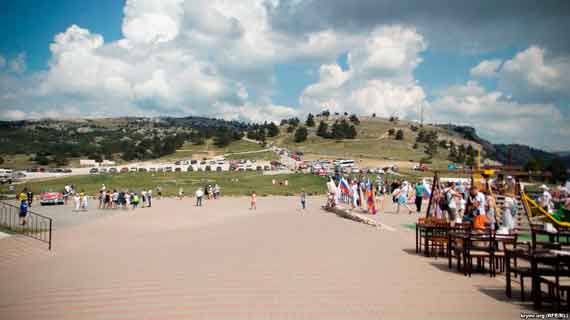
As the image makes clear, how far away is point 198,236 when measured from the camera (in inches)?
689

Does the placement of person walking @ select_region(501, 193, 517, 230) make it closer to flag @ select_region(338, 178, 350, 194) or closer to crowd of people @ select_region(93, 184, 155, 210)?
flag @ select_region(338, 178, 350, 194)

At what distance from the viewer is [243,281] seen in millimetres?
9031

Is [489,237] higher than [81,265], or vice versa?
[489,237]

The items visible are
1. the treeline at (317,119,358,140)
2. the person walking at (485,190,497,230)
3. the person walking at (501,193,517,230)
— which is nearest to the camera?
the person walking at (501,193,517,230)

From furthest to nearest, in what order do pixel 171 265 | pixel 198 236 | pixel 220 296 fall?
pixel 198 236 → pixel 171 265 → pixel 220 296

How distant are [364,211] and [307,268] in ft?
52.8

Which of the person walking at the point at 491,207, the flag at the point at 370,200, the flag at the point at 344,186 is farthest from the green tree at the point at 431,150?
the person walking at the point at 491,207

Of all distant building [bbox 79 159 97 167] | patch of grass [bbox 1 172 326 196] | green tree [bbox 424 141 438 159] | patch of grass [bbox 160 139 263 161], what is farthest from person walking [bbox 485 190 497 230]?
distant building [bbox 79 159 97 167]

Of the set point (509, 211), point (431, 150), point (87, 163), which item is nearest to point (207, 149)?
point (87, 163)

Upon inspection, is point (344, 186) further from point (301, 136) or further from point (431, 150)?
point (301, 136)

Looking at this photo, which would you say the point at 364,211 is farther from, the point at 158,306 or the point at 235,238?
the point at 158,306

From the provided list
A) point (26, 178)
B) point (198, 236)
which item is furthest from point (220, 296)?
point (26, 178)

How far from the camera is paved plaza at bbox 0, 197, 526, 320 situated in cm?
707

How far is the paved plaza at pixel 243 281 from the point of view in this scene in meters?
7.07
